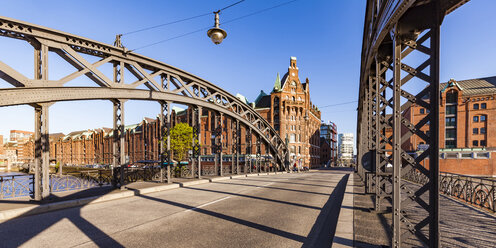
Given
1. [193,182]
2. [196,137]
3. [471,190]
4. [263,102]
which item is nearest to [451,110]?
[263,102]

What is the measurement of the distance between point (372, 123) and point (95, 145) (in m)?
107

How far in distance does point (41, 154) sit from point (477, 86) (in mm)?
75046

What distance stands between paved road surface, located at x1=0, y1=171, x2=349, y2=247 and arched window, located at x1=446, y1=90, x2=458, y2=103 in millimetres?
59706

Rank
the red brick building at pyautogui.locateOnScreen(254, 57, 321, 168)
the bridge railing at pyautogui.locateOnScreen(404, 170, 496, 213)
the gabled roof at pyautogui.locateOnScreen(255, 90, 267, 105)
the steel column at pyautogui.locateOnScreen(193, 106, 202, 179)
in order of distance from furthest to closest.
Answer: the gabled roof at pyautogui.locateOnScreen(255, 90, 267, 105) → the red brick building at pyautogui.locateOnScreen(254, 57, 321, 168) → the steel column at pyautogui.locateOnScreen(193, 106, 202, 179) → the bridge railing at pyautogui.locateOnScreen(404, 170, 496, 213)

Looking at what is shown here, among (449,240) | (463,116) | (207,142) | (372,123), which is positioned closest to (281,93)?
(207,142)

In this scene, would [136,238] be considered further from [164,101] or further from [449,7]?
[164,101]

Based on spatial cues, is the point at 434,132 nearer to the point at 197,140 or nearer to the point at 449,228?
the point at 449,228

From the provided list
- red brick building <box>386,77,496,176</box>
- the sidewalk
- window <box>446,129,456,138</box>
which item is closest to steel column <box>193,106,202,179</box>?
the sidewalk

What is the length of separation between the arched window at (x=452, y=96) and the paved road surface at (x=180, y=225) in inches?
2351

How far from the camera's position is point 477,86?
50812mm

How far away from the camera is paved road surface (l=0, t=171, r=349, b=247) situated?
205 inches

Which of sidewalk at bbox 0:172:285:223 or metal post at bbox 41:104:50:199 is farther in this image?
metal post at bbox 41:104:50:199

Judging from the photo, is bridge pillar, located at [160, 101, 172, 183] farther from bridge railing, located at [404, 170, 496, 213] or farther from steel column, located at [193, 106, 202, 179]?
bridge railing, located at [404, 170, 496, 213]

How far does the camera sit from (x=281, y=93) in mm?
55438
